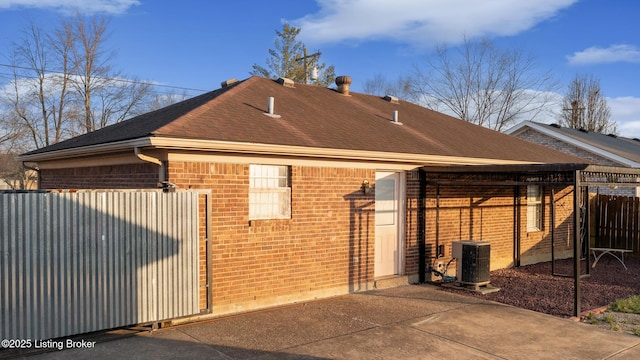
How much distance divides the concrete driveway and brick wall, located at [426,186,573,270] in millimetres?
2639

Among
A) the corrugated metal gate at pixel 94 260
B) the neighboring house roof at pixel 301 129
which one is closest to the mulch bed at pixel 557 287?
the neighboring house roof at pixel 301 129

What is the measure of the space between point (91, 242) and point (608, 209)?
47.1 feet

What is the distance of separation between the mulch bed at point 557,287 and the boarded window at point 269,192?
3730 millimetres

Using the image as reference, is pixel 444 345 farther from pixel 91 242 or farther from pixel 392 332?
pixel 91 242

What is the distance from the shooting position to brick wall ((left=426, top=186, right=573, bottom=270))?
35.3ft

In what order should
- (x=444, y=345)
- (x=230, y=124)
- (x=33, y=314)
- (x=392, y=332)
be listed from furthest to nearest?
(x=230, y=124) → (x=392, y=332) → (x=444, y=345) → (x=33, y=314)

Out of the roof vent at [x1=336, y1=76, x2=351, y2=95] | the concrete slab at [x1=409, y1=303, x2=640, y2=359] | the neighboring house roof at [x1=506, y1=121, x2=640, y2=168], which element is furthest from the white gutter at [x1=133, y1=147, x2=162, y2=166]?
the neighboring house roof at [x1=506, y1=121, x2=640, y2=168]

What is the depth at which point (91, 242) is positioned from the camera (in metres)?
5.95

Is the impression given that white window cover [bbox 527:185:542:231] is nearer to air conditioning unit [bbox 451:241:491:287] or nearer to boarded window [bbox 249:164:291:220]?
air conditioning unit [bbox 451:241:491:287]

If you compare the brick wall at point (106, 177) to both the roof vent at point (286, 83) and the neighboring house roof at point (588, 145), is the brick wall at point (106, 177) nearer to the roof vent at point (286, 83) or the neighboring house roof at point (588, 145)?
the roof vent at point (286, 83)

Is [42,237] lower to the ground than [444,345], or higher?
higher

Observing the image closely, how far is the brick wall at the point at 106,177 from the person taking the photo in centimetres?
755

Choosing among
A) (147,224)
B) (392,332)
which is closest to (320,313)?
(392,332)

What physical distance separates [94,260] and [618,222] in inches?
560
